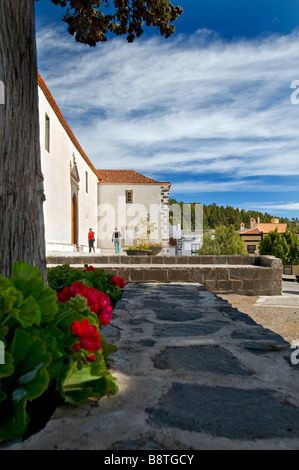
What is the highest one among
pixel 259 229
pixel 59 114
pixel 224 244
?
pixel 59 114

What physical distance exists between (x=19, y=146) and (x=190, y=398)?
1970mm

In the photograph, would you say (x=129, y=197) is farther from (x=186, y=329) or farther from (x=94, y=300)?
(x=94, y=300)

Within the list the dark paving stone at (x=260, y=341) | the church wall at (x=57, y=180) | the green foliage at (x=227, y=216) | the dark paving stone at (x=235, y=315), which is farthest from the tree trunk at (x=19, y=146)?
the green foliage at (x=227, y=216)

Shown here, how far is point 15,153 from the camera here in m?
2.54

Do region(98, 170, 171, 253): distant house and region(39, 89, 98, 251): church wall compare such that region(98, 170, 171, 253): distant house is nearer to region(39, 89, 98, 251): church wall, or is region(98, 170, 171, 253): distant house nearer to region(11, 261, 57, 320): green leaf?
region(39, 89, 98, 251): church wall

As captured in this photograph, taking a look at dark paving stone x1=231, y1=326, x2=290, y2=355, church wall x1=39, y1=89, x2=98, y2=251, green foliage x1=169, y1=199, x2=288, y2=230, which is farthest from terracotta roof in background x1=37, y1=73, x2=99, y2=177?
green foliage x1=169, y1=199, x2=288, y2=230

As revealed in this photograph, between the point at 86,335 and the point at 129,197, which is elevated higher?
the point at 129,197

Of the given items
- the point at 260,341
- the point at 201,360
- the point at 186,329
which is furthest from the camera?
the point at 186,329

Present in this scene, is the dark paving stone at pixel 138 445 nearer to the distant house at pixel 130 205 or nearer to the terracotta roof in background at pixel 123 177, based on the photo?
the distant house at pixel 130 205

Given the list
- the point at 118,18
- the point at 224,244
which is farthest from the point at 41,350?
the point at 224,244

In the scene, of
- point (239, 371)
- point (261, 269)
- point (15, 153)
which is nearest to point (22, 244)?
point (15, 153)

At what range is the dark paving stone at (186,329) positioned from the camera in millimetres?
2678

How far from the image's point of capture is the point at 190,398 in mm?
1549
